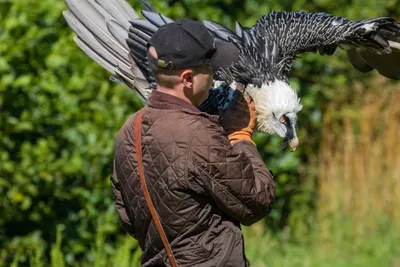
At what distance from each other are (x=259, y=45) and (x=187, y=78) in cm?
113

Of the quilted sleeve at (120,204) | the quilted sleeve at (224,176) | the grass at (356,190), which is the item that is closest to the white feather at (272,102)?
the quilted sleeve at (224,176)

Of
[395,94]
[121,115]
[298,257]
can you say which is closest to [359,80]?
[395,94]

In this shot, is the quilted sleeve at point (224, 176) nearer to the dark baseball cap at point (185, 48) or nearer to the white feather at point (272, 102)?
the dark baseball cap at point (185, 48)

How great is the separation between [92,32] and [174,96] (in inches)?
64.4

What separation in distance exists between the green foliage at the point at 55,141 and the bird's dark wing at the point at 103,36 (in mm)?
912

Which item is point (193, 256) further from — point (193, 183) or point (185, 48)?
point (185, 48)

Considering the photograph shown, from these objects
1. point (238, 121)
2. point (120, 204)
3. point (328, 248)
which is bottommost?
point (328, 248)

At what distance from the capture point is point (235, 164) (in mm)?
3393

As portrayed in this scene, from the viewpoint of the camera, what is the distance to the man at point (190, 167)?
3.38 meters

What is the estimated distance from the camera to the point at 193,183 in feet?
11.1

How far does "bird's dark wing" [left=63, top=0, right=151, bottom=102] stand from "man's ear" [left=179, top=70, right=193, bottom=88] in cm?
145

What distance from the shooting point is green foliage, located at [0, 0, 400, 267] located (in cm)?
583

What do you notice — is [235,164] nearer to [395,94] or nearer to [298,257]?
[298,257]

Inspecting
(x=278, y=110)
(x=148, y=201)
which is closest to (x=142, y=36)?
(x=278, y=110)
